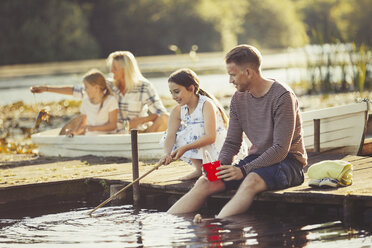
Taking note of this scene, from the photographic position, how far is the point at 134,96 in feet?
22.2

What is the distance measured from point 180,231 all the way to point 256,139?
720 mm

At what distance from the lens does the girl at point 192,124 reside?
190 inches

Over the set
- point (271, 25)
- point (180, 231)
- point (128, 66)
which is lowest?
point (180, 231)

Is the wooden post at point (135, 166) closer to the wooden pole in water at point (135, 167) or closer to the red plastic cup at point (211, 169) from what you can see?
the wooden pole in water at point (135, 167)

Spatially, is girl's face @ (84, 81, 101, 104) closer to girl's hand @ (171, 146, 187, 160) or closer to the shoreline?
girl's hand @ (171, 146, 187, 160)

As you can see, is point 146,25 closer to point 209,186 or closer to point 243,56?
point 209,186

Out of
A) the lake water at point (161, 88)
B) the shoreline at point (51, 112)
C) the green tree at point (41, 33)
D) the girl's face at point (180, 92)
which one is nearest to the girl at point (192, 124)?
the girl's face at point (180, 92)

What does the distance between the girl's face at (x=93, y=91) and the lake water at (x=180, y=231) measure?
2.00 metres

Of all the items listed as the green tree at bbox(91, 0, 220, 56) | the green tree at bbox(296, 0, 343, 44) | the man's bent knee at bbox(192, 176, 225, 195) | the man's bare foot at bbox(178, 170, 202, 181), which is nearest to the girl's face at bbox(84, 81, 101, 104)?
the man's bare foot at bbox(178, 170, 202, 181)

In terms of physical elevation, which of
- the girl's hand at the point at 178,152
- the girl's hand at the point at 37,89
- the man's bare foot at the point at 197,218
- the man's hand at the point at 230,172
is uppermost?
the girl's hand at the point at 37,89

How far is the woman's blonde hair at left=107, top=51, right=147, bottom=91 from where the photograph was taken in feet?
21.6

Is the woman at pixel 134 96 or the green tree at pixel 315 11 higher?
the green tree at pixel 315 11

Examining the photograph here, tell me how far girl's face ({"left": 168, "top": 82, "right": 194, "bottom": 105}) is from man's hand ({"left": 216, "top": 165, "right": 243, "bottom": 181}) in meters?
0.79

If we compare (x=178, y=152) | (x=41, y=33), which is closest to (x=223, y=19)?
(x=41, y=33)
